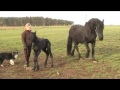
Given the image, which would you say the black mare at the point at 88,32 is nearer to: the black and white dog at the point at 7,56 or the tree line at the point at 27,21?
the black and white dog at the point at 7,56

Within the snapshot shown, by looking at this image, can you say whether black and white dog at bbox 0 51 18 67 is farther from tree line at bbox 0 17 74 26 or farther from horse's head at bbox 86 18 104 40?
tree line at bbox 0 17 74 26

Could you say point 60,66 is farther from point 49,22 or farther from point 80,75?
point 49,22

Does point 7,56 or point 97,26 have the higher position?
point 97,26

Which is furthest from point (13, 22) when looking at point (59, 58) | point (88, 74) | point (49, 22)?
point (88, 74)

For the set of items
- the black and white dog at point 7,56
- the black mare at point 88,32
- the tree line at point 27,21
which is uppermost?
the black mare at point 88,32

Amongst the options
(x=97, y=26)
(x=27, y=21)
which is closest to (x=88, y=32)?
(x=97, y=26)

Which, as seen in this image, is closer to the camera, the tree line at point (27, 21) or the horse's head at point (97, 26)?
the horse's head at point (97, 26)

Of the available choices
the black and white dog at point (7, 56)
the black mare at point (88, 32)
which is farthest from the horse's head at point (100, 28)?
the black and white dog at point (7, 56)

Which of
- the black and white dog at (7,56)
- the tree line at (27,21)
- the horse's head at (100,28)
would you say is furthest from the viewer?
the tree line at (27,21)

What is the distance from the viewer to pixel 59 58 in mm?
14695

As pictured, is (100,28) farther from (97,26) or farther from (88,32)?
(88,32)

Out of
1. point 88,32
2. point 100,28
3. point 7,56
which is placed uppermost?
point 100,28

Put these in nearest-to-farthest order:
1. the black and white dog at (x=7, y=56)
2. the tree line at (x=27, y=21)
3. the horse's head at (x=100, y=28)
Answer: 1. the horse's head at (x=100, y=28)
2. the black and white dog at (x=7, y=56)
3. the tree line at (x=27, y=21)

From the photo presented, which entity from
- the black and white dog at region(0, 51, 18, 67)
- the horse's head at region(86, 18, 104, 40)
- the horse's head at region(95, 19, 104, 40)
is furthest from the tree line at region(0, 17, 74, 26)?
the horse's head at region(95, 19, 104, 40)
